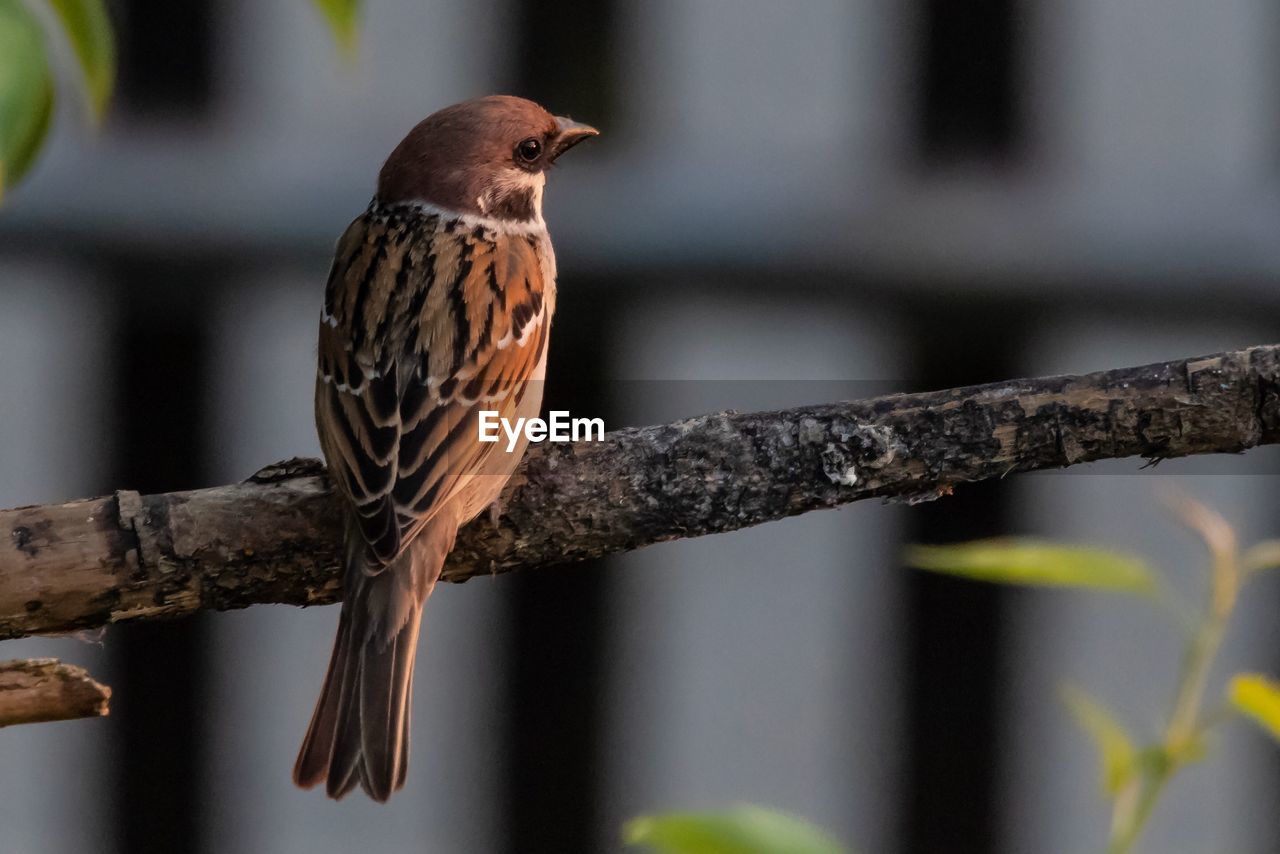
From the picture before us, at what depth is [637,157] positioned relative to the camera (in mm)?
3867

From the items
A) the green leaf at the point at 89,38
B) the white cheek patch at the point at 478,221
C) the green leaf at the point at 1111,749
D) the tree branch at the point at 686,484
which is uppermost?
the white cheek patch at the point at 478,221

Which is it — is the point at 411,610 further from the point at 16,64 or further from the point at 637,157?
the point at 637,157

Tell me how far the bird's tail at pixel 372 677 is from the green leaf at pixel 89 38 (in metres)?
0.92

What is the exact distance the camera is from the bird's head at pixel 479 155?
2.46 meters

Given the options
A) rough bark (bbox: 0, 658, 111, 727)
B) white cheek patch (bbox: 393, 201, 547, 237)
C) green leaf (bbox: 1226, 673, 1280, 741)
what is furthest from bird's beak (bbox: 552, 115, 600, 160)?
green leaf (bbox: 1226, 673, 1280, 741)

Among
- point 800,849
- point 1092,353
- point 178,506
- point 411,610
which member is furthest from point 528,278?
point 1092,353

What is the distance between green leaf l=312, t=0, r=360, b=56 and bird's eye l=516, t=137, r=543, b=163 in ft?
4.61

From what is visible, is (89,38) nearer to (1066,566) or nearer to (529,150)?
(1066,566)

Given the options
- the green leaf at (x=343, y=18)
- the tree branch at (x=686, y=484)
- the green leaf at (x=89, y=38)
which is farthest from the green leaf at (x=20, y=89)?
the tree branch at (x=686, y=484)

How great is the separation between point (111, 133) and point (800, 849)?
3216mm

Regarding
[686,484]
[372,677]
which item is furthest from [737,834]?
[372,677]

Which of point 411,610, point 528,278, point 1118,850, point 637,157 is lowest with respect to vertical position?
point 1118,850

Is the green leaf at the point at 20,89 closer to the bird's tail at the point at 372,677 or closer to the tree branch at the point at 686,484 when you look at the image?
the tree branch at the point at 686,484

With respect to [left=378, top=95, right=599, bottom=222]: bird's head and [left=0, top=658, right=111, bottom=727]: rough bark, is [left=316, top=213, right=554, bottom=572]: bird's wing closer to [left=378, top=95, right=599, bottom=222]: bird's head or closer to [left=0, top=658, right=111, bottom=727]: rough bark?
[left=378, top=95, right=599, bottom=222]: bird's head
